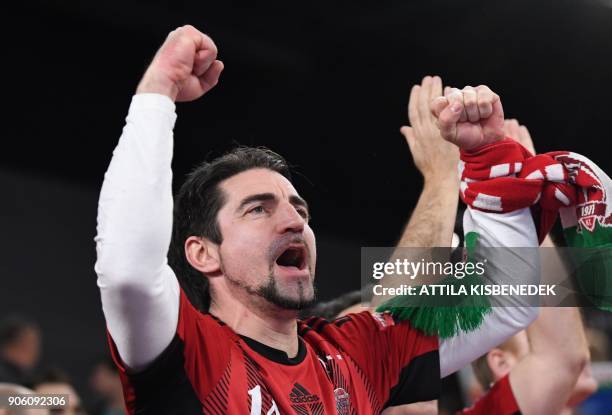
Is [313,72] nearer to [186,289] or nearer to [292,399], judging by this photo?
[186,289]

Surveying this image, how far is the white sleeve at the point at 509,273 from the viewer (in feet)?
5.61

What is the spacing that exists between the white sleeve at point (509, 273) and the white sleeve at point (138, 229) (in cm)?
74

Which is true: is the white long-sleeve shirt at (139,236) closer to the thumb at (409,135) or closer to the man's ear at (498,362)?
the thumb at (409,135)

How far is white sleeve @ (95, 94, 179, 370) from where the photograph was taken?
1203mm

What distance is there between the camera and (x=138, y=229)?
1.20 meters

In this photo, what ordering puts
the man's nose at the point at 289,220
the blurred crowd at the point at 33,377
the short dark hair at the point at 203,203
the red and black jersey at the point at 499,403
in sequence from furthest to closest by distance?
the blurred crowd at the point at 33,377
the red and black jersey at the point at 499,403
the short dark hair at the point at 203,203
the man's nose at the point at 289,220

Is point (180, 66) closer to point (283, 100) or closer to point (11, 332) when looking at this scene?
point (11, 332)

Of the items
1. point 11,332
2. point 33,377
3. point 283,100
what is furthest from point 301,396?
point 283,100

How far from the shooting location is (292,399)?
1.53 m

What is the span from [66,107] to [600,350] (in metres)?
3.68

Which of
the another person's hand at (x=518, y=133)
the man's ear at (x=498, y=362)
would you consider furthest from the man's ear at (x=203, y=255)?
the man's ear at (x=498, y=362)

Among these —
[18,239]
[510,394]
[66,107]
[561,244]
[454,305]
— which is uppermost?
[66,107]

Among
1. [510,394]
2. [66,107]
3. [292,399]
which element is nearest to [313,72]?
[66,107]

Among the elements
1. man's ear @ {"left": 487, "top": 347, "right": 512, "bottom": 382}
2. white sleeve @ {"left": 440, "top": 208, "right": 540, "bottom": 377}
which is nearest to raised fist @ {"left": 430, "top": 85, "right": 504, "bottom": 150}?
white sleeve @ {"left": 440, "top": 208, "right": 540, "bottom": 377}
